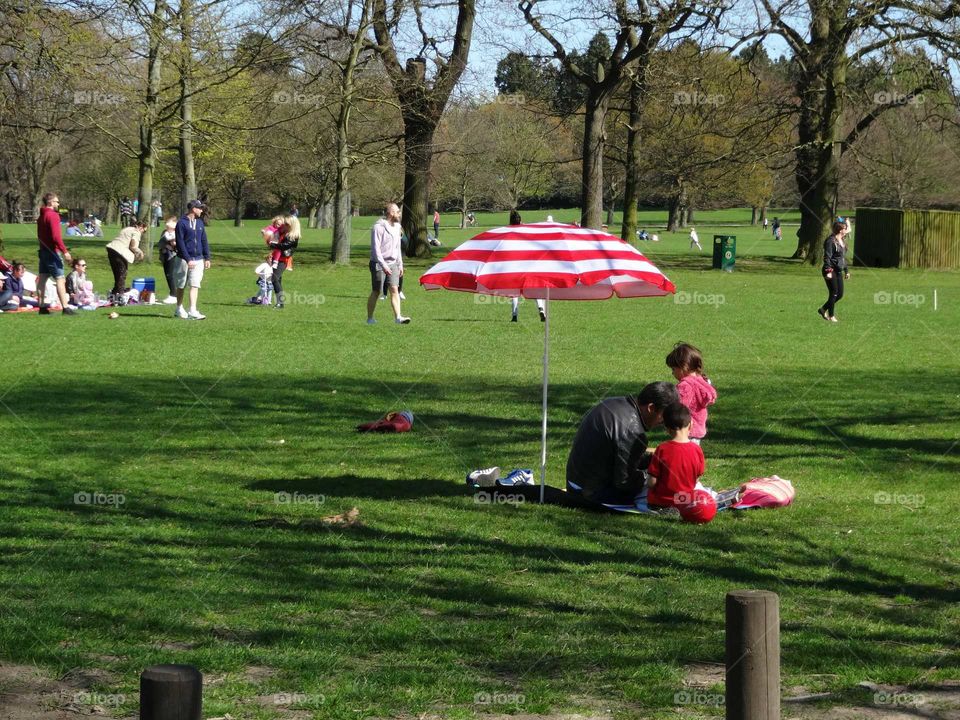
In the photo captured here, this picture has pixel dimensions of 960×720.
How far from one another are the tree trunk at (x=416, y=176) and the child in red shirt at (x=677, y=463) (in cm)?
3274

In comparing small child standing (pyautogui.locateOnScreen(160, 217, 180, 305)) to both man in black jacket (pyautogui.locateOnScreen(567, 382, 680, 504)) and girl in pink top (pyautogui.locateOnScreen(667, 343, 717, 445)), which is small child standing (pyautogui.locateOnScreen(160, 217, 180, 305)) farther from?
man in black jacket (pyautogui.locateOnScreen(567, 382, 680, 504))

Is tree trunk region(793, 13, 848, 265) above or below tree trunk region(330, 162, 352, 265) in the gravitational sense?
above

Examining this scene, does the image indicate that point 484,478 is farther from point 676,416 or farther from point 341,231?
point 341,231

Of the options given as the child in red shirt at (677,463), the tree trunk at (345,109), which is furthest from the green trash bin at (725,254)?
the child in red shirt at (677,463)

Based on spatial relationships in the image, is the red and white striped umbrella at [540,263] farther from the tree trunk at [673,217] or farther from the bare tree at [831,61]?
the tree trunk at [673,217]

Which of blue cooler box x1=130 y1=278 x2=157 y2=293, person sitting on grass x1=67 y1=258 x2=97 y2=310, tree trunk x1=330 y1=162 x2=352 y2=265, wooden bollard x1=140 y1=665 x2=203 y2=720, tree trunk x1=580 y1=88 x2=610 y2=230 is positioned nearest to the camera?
wooden bollard x1=140 y1=665 x2=203 y2=720

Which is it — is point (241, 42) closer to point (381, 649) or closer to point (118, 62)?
point (118, 62)

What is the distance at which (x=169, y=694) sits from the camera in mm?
2852

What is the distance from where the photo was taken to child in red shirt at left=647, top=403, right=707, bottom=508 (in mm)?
8562

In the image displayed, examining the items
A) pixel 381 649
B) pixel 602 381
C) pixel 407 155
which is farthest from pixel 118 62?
pixel 381 649

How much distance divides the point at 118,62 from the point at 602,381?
25350 millimetres

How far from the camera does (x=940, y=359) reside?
17.8 metres

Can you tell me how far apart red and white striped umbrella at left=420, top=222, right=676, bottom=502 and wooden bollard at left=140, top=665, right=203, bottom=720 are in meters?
5.55

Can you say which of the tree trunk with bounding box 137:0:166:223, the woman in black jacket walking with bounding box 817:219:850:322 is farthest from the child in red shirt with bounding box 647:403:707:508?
the tree trunk with bounding box 137:0:166:223
